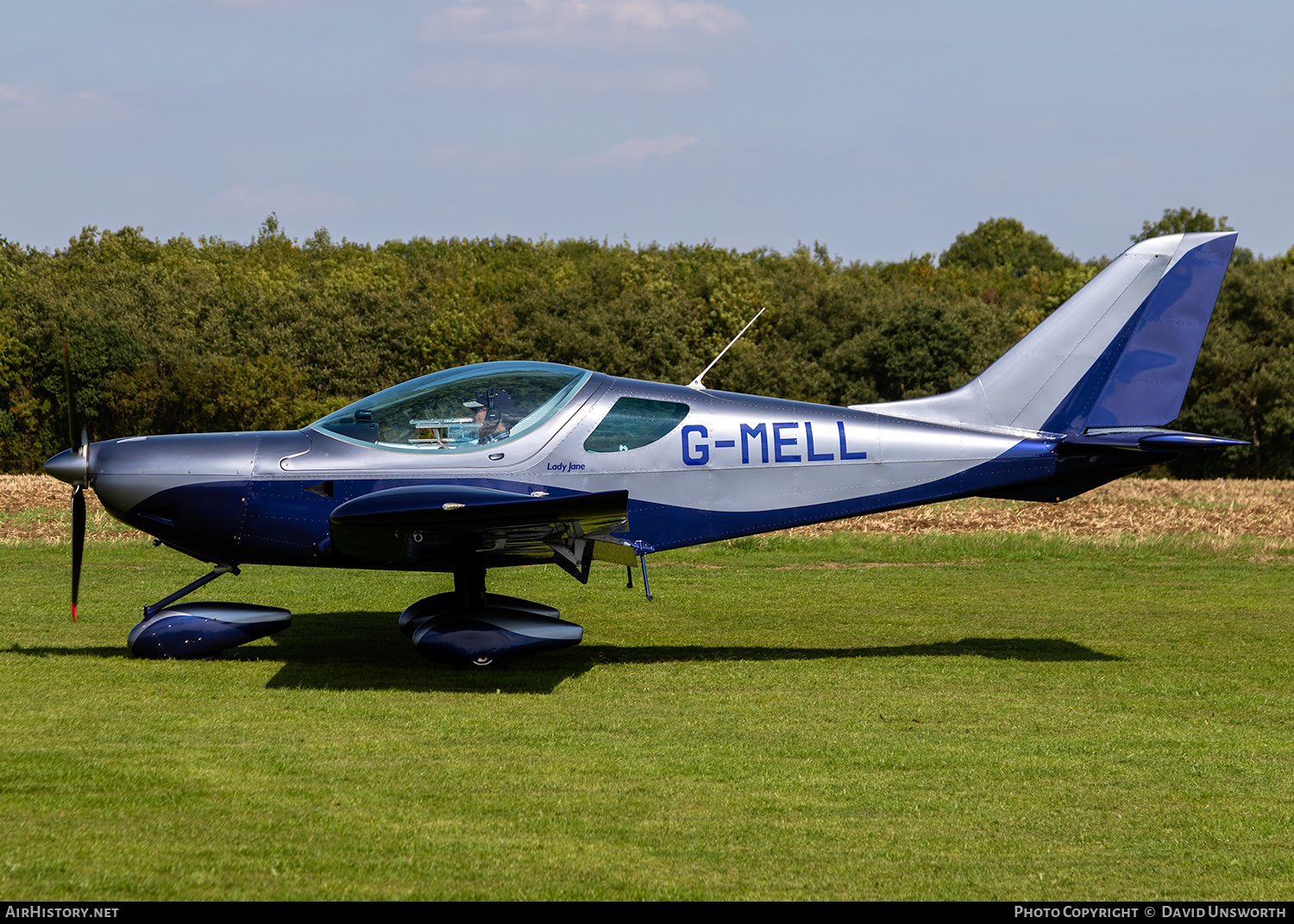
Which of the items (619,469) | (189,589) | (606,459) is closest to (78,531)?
(189,589)

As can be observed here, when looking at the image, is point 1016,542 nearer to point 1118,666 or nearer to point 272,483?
point 1118,666

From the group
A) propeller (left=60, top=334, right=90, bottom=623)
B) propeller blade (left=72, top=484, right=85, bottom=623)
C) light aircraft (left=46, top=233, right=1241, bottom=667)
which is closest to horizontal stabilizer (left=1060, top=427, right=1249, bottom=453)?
light aircraft (left=46, top=233, right=1241, bottom=667)

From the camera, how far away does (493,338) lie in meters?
54.1

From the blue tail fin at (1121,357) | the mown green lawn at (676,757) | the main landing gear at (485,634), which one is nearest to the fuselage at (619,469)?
the blue tail fin at (1121,357)

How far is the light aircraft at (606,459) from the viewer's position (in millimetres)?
9414

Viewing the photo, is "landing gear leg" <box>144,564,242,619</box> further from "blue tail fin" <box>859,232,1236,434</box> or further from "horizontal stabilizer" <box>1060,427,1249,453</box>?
"horizontal stabilizer" <box>1060,427,1249,453</box>

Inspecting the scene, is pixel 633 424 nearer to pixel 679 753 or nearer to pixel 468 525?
pixel 468 525

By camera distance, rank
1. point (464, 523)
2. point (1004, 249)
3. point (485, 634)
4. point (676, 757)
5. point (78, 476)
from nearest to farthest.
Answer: point (676, 757), point (464, 523), point (78, 476), point (485, 634), point (1004, 249)

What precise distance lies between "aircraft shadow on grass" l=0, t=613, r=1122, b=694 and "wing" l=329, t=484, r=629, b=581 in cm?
96

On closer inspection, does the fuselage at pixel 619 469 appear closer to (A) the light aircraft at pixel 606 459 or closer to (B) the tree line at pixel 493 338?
(A) the light aircraft at pixel 606 459

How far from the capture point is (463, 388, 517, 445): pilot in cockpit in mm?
9617

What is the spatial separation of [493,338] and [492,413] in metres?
45.2

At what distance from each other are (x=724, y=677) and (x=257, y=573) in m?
8.61
